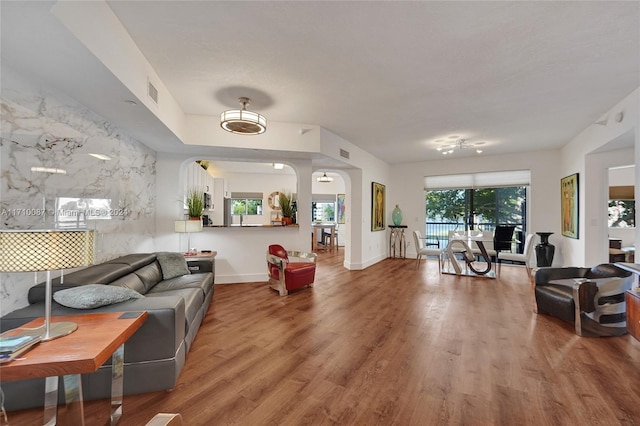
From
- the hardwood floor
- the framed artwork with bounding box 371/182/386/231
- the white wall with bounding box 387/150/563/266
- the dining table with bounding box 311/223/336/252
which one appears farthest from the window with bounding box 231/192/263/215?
the hardwood floor

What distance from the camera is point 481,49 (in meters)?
2.60

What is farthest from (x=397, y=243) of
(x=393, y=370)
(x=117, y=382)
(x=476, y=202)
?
(x=117, y=382)

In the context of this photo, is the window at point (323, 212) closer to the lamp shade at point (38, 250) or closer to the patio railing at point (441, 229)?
the patio railing at point (441, 229)

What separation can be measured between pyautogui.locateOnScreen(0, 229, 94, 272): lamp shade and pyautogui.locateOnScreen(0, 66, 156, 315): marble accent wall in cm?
96

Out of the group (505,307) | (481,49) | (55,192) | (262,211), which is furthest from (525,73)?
(262,211)

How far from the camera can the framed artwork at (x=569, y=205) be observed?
5.30 meters

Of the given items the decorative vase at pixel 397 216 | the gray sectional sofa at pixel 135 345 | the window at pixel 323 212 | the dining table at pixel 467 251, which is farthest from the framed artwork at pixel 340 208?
the gray sectional sofa at pixel 135 345

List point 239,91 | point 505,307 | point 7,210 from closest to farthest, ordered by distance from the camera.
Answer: point 7,210 < point 239,91 < point 505,307

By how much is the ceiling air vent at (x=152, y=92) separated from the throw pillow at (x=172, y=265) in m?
2.05

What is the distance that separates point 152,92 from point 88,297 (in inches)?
86.9

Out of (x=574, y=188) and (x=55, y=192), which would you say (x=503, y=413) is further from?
(x=574, y=188)

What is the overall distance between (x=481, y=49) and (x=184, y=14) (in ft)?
8.73

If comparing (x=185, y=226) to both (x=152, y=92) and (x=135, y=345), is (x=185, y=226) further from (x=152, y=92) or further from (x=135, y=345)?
(x=135, y=345)

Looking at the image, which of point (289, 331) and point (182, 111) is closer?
point (289, 331)
